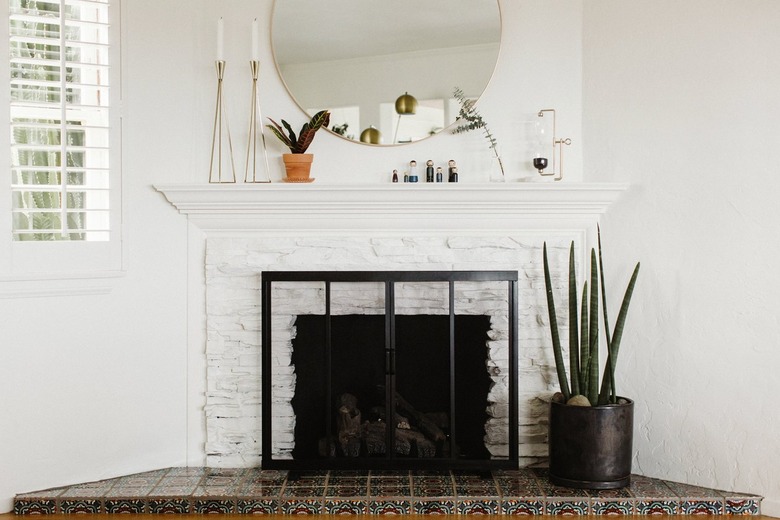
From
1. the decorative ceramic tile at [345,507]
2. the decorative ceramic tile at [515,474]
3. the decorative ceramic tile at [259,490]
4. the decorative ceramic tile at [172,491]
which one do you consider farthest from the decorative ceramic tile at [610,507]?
the decorative ceramic tile at [172,491]

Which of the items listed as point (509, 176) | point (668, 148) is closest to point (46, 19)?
point (509, 176)

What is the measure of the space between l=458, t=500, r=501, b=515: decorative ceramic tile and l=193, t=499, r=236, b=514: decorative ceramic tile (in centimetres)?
88

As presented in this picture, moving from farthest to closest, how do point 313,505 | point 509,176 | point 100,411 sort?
point 509,176, point 100,411, point 313,505

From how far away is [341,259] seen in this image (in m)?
3.27

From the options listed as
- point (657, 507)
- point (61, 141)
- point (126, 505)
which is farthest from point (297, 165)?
point (657, 507)

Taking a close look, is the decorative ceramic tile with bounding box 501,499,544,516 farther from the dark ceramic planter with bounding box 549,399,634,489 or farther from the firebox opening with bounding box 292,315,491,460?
the firebox opening with bounding box 292,315,491,460

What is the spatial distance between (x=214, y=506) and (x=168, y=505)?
177 millimetres

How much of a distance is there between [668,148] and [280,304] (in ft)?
5.83

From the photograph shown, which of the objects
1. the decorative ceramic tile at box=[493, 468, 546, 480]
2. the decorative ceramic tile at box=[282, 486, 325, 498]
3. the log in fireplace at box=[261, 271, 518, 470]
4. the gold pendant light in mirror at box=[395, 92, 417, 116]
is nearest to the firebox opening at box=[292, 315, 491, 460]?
the log in fireplace at box=[261, 271, 518, 470]

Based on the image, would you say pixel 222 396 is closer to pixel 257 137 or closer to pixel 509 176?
pixel 257 137

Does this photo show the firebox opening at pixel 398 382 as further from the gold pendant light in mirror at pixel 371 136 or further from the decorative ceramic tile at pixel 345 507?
the gold pendant light in mirror at pixel 371 136

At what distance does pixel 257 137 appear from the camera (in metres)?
3.31

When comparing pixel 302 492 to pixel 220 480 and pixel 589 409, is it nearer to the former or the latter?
pixel 220 480

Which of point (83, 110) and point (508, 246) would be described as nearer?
point (83, 110)
